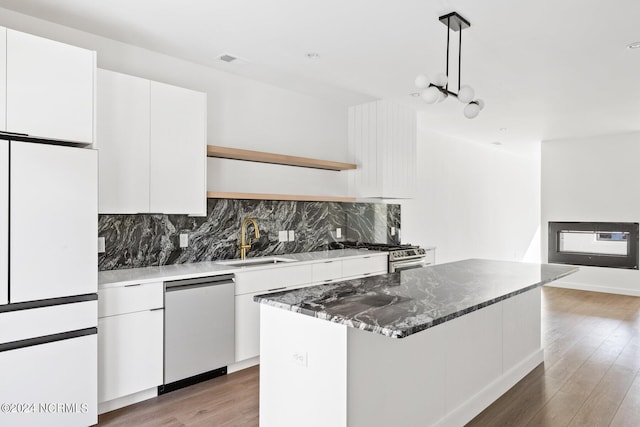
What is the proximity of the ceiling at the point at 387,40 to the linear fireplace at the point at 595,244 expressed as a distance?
9.63 ft

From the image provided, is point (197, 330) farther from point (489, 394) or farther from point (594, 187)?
point (594, 187)

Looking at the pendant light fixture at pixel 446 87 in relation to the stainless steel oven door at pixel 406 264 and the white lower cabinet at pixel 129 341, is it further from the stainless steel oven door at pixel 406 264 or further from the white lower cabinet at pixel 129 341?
the stainless steel oven door at pixel 406 264

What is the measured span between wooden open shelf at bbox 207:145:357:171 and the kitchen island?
69.4 inches

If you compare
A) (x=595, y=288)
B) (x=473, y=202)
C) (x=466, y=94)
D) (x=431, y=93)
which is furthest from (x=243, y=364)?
(x=595, y=288)

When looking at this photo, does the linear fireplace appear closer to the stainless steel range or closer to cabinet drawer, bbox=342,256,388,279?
the stainless steel range

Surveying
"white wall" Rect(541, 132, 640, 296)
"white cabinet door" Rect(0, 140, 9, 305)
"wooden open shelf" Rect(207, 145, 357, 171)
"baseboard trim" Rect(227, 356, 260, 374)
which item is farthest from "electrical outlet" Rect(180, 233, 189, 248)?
"white wall" Rect(541, 132, 640, 296)

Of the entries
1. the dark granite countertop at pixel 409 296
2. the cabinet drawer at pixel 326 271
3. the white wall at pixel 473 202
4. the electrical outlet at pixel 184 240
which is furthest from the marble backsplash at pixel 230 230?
the dark granite countertop at pixel 409 296

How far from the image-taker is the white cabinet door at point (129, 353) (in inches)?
106

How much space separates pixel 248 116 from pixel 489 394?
3189 millimetres

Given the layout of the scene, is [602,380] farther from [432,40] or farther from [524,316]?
[432,40]

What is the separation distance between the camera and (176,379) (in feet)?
9.91

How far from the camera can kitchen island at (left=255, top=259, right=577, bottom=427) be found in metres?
1.87

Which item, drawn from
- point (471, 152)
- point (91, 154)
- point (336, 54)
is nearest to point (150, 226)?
point (91, 154)

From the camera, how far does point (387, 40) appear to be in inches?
127
